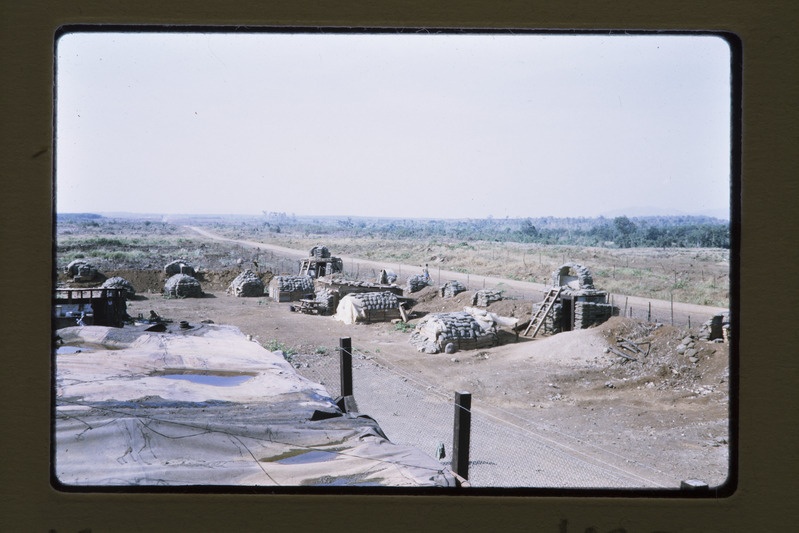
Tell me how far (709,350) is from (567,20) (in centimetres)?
1127

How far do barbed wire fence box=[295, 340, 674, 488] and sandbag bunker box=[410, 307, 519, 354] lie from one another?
238cm

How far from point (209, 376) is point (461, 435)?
2.06 metres

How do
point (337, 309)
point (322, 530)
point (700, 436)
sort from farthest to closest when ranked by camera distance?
1. point (337, 309)
2. point (700, 436)
3. point (322, 530)

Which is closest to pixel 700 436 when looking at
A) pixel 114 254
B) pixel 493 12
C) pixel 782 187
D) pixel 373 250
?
pixel 782 187

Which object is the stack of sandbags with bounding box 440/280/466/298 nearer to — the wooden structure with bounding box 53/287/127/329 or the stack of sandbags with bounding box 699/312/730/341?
the stack of sandbags with bounding box 699/312/730/341

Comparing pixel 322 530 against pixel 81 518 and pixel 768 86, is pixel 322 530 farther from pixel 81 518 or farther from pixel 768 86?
pixel 768 86

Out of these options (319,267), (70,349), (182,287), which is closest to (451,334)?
(70,349)

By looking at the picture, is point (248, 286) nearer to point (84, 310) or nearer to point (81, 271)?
point (81, 271)

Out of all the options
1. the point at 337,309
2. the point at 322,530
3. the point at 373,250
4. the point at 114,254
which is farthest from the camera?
the point at 373,250

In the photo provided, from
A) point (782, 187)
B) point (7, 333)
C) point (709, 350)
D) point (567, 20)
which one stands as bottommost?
point (709, 350)

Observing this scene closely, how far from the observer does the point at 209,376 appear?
197 inches

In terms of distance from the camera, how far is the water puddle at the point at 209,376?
4.84 meters

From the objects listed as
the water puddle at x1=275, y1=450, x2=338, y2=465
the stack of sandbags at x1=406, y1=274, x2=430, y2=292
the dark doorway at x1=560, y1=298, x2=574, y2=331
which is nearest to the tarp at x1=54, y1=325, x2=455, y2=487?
the water puddle at x1=275, y1=450, x2=338, y2=465

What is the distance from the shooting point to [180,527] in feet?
7.63
